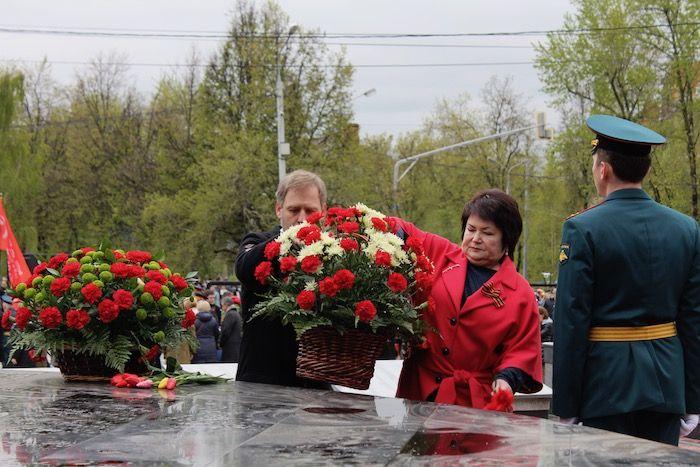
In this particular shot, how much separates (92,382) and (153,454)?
1.74 meters

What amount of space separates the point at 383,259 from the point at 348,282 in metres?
0.17

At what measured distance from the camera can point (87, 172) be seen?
41.3 m

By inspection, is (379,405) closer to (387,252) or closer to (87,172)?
(387,252)

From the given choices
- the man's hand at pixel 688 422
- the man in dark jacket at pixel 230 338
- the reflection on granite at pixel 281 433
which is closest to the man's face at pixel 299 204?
the reflection on granite at pixel 281 433

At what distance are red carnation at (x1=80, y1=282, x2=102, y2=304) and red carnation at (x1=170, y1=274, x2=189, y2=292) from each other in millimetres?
413

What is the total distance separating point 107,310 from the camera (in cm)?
424

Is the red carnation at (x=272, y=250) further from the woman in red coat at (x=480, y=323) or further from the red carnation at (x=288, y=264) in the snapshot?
the woman in red coat at (x=480, y=323)

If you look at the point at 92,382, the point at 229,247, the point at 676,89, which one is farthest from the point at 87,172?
the point at 92,382

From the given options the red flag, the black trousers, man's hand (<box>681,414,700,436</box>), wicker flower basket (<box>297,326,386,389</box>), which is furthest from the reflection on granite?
the red flag

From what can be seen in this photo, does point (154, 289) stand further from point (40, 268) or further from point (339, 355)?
point (339, 355)

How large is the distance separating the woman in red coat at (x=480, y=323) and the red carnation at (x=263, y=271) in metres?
0.68

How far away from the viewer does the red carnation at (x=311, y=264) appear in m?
3.79

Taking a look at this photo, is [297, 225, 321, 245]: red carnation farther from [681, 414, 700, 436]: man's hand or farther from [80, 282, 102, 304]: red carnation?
[681, 414, 700, 436]: man's hand

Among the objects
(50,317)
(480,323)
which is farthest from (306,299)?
(50,317)
